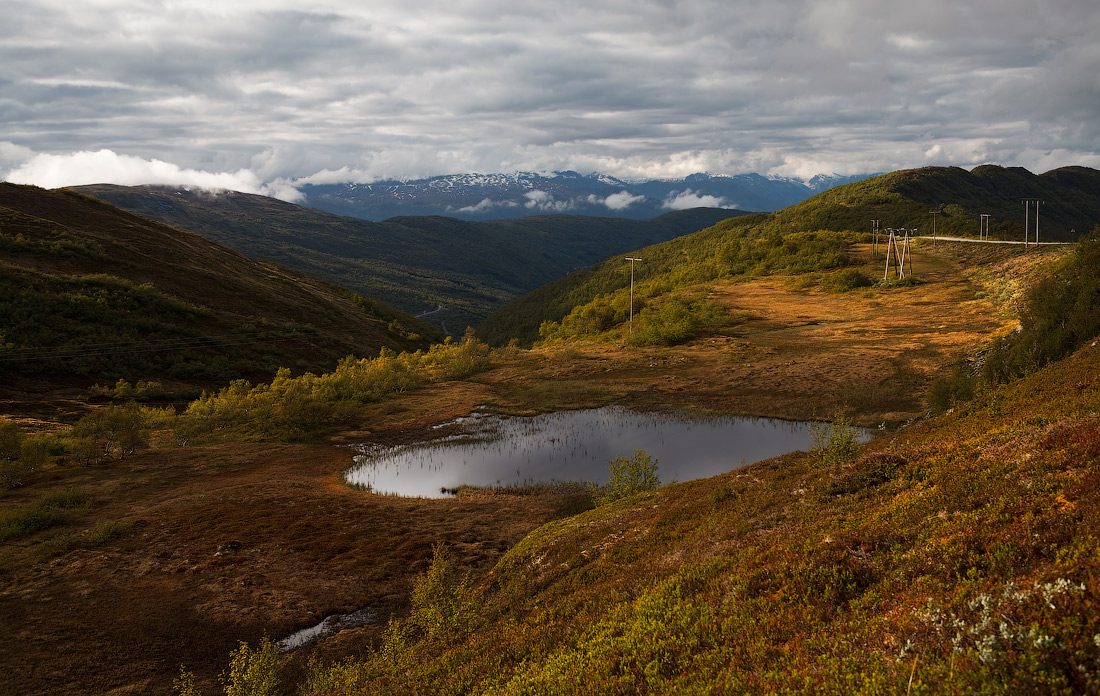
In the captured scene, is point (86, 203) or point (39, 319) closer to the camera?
point (39, 319)

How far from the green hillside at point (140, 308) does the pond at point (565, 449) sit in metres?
49.8

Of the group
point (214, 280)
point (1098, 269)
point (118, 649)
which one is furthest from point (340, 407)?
point (214, 280)

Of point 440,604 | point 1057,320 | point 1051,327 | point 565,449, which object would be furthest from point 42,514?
point 1057,320

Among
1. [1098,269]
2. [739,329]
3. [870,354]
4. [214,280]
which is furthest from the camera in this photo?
[214,280]

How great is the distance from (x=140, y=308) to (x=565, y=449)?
81.4 meters

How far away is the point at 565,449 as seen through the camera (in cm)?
4566

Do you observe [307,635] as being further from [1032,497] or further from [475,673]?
[1032,497]

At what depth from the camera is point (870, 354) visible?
63.6 m

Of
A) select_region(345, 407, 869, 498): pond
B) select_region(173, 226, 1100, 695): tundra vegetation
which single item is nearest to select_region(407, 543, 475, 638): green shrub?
select_region(173, 226, 1100, 695): tundra vegetation

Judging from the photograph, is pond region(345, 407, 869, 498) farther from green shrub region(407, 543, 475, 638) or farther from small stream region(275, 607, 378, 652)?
green shrub region(407, 543, 475, 638)

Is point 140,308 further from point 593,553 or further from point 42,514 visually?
point 593,553

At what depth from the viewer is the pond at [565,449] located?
39.7 m

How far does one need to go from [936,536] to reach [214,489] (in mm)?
40250

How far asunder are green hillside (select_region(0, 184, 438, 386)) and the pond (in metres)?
49.8
